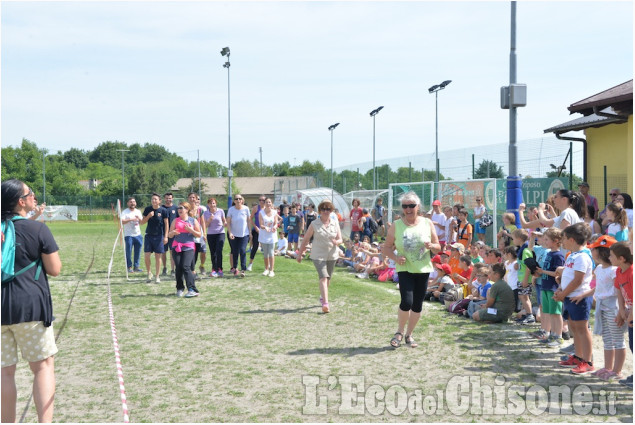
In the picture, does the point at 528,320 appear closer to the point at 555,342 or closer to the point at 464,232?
the point at 555,342

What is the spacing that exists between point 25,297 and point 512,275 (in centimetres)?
668

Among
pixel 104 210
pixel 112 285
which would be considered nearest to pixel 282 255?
pixel 112 285

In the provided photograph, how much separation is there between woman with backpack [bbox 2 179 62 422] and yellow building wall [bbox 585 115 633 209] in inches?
536

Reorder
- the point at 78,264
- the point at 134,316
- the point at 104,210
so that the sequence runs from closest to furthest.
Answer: the point at 134,316 → the point at 78,264 → the point at 104,210

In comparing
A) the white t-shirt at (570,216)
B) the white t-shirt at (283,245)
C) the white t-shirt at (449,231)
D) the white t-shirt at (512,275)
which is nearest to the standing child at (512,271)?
the white t-shirt at (512,275)

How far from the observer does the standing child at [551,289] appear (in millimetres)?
7227

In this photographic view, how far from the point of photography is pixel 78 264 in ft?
58.9

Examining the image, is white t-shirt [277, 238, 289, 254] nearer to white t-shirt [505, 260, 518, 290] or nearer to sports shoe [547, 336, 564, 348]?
white t-shirt [505, 260, 518, 290]

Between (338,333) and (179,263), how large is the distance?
4211mm

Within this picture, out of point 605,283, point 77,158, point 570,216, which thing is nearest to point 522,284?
point 570,216

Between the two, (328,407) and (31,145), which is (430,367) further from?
(31,145)

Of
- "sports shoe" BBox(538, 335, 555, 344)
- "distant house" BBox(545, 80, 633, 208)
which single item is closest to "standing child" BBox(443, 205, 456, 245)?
"distant house" BBox(545, 80, 633, 208)

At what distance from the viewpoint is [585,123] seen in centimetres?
1697

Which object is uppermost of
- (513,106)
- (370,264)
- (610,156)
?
(513,106)
